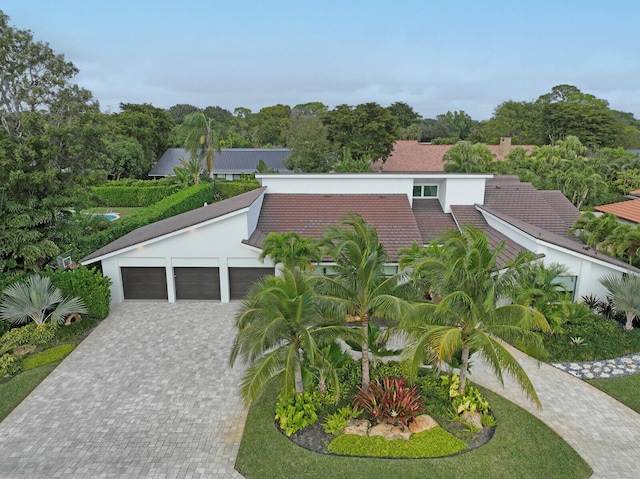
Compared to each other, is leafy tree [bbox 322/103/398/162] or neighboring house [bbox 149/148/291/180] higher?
leafy tree [bbox 322/103/398/162]

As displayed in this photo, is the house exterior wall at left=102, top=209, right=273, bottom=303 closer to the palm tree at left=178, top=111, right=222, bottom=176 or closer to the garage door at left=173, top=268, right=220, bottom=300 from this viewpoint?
the garage door at left=173, top=268, right=220, bottom=300

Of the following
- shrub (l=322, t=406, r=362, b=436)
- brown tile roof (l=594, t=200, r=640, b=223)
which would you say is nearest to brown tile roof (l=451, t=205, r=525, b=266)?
brown tile roof (l=594, t=200, r=640, b=223)

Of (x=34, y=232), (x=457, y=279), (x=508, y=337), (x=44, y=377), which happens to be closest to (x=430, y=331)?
(x=457, y=279)

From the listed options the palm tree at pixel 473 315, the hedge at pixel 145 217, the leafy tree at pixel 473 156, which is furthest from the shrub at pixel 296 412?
the leafy tree at pixel 473 156

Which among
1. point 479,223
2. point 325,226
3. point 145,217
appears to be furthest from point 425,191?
point 145,217

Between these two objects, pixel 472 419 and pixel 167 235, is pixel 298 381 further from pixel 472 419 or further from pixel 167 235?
pixel 167 235

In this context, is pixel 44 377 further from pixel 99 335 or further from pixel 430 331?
pixel 430 331
